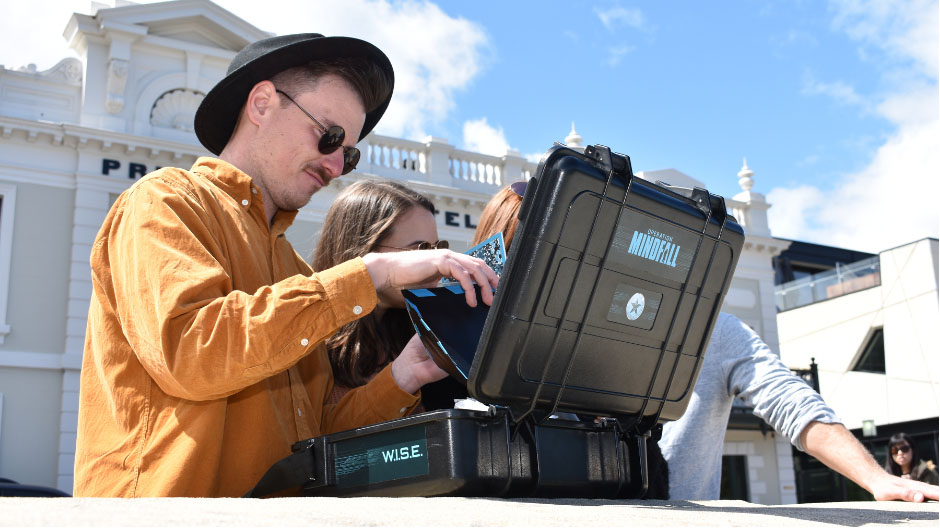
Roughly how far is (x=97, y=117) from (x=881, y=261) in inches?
741

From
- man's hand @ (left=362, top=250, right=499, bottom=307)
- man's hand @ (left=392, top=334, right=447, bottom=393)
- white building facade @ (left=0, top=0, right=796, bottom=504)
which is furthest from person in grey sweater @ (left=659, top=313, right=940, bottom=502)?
white building facade @ (left=0, top=0, right=796, bottom=504)

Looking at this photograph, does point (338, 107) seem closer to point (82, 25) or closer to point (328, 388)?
point (328, 388)

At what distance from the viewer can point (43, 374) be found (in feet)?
33.4

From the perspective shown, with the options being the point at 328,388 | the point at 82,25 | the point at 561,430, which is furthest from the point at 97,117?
the point at 561,430

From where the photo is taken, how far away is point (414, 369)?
1.72 m

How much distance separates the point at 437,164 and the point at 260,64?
→ 1204 centimetres

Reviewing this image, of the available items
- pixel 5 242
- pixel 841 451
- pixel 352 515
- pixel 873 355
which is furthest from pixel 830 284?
pixel 352 515

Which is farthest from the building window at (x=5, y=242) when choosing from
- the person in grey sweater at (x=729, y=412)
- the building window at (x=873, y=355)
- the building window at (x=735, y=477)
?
the building window at (x=873, y=355)

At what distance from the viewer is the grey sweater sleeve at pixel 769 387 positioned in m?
2.10

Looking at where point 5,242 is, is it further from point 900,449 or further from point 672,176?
point 672,176

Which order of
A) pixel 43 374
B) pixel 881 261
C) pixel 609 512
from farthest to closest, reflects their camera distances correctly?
1. pixel 881 261
2. pixel 43 374
3. pixel 609 512

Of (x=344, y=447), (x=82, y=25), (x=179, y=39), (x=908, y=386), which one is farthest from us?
(x=908, y=386)

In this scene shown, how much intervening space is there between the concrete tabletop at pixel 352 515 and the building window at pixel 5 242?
34.5 ft

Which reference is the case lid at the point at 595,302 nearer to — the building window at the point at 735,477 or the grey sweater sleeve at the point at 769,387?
the grey sweater sleeve at the point at 769,387
